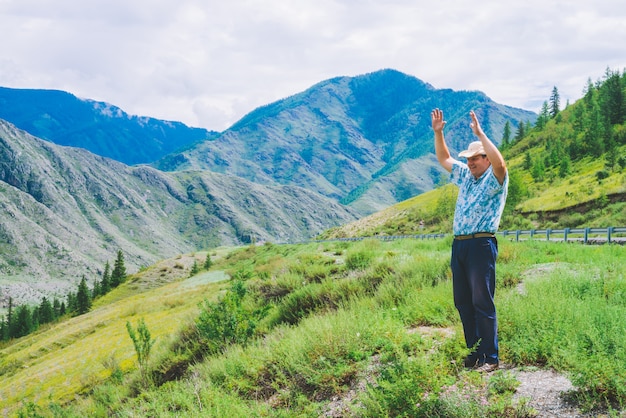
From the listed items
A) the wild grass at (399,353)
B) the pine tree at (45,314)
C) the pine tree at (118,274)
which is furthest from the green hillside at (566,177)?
the pine tree at (45,314)

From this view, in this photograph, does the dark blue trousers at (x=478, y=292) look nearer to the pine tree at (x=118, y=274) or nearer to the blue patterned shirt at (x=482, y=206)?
the blue patterned shirt at (x=482, y=206)

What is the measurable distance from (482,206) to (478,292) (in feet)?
3.23

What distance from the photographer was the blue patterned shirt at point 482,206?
190 inches

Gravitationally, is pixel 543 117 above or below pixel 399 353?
above

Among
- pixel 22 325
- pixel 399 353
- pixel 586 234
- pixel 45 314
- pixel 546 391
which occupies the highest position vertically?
pixel 399 353

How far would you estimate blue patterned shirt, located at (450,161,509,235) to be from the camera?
4.82m

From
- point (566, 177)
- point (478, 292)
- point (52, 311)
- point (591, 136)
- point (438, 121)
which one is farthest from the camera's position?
point (52, 311)

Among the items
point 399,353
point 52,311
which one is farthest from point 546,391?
point 52,311

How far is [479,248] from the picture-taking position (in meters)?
4.83

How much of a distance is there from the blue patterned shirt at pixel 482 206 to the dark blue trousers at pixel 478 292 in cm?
16

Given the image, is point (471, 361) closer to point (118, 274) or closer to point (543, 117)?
point (118, 274)

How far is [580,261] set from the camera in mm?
9273

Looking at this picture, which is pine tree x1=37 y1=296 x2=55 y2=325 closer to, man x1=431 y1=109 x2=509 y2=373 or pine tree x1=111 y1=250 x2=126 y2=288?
pine tree x1=111 y1=250 x2=126 y2=288

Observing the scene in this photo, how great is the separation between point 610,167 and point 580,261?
60.7 meters
